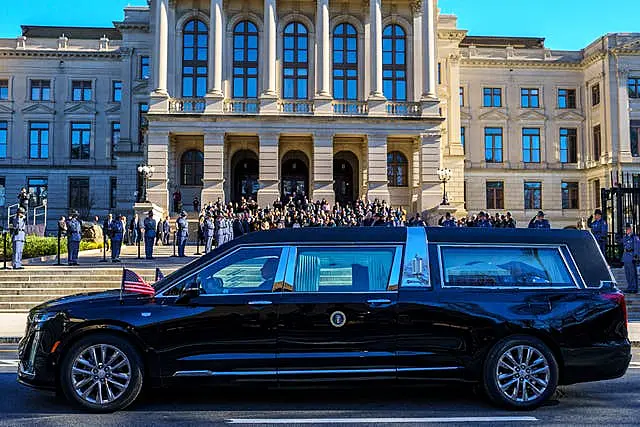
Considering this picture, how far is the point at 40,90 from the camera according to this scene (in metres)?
57.9

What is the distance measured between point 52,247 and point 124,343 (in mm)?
21304

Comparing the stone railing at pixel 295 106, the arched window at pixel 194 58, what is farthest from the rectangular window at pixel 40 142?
the stone railing at pixel 295 106

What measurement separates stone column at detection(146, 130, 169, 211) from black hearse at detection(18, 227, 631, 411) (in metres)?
33.4

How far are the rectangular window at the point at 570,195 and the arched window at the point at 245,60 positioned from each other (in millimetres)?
32609

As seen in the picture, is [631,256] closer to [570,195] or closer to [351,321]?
[351,321]

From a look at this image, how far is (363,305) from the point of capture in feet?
21.3

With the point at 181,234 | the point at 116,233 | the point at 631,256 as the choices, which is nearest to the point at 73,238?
the point at 116,233

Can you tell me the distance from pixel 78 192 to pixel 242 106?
81.8 ft

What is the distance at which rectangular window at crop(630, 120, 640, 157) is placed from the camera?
181ft

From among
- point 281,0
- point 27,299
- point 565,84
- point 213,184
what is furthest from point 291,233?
point 565,84

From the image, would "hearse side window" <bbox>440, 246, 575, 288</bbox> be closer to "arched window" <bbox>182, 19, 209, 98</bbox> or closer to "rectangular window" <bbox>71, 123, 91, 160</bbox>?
"arched window" <bbox>182, 19, 209, 98</bbox>

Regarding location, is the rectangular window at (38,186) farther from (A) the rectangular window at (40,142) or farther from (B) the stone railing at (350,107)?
(B) the stone railing at (350,107)

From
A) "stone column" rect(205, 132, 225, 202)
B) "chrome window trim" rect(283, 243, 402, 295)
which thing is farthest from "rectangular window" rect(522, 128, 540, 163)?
"chrome window trim" rect(283, 243, 402, 295)

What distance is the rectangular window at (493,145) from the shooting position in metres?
58.3
